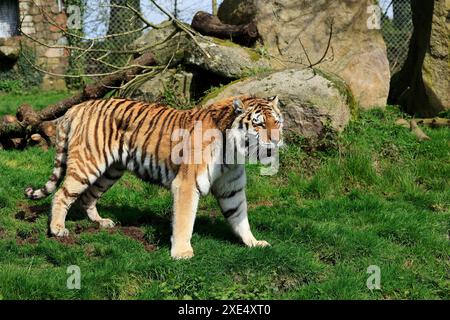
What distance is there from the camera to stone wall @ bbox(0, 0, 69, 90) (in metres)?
17.7

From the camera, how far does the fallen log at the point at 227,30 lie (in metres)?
10.8

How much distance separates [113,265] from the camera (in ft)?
18.9

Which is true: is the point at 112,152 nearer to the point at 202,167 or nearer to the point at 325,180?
the point at 202,167

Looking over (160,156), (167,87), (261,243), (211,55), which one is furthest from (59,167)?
(211,55)

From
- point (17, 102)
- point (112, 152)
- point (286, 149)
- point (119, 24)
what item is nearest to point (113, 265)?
point (112, 152)

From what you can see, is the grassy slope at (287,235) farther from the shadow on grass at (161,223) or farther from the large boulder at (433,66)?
the large boulder at (433,66)

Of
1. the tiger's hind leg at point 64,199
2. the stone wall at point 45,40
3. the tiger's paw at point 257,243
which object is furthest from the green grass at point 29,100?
the tiger's paw at point 257,243

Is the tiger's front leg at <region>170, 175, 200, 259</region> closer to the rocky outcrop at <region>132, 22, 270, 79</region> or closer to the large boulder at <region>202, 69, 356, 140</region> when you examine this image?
the large boulder at <region>202, 69, 356, 140</region>

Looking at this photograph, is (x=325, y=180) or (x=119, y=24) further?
(x=119, y=24)

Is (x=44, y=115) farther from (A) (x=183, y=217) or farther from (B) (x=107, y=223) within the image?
(A) (x=183, y=217)

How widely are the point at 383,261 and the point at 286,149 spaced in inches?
116

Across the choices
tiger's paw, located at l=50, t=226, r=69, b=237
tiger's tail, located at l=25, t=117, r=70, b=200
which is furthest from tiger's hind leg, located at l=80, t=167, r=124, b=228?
tiger's paw, located at l=50, t=226, r=69, b=237

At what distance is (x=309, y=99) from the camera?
901cm

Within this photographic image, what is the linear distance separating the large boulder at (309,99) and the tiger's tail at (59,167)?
9.16 ft
